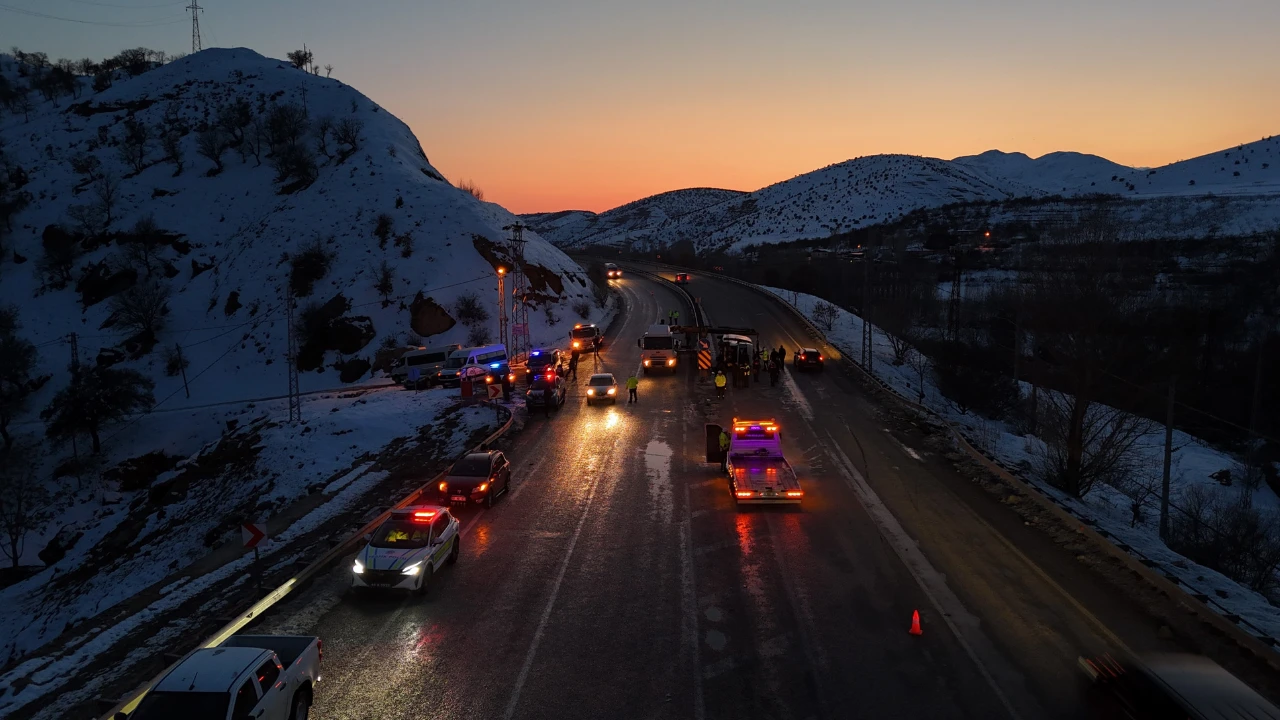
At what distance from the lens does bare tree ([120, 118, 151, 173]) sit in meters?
96.4

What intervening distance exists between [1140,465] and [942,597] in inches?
1089

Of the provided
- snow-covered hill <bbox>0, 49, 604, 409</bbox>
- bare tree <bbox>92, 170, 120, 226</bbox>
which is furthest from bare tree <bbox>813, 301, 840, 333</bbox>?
bare tree <bbox>92, 170, 120, 226</bbox>

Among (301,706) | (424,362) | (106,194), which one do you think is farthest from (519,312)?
(301,706)

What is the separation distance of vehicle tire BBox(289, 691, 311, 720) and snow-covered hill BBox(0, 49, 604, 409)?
5397 centimetres

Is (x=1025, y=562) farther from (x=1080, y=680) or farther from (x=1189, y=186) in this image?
(x=1189, y=186)

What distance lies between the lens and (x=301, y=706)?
425 inches

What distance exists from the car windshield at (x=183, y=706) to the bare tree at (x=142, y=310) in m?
73.9

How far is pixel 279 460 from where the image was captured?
108ft

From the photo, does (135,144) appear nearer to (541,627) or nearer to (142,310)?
(142,310)

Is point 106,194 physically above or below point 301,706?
above

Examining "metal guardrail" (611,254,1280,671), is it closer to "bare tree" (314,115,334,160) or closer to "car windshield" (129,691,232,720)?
"car windshield" (129,691,232,720)

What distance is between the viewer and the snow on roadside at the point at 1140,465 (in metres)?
15.6

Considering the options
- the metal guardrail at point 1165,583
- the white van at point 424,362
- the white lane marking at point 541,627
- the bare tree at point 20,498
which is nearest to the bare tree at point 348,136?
the white van at point 424,362

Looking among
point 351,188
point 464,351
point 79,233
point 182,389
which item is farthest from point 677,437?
point 79,233
